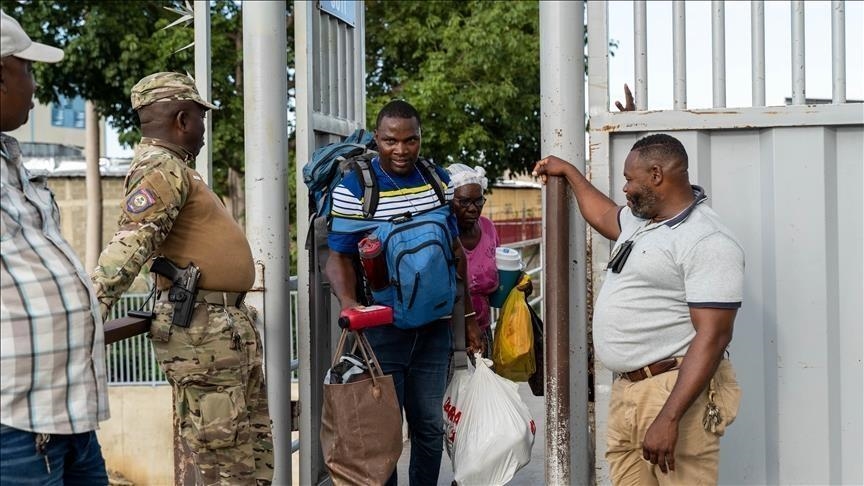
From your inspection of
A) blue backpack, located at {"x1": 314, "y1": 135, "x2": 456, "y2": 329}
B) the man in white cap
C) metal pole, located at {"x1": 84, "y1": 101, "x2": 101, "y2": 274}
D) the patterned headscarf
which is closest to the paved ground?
the patterned headscarf

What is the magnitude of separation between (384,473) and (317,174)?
3.93 ft

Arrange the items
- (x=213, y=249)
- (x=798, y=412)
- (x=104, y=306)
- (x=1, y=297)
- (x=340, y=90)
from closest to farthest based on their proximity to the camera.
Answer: (x=1, y=297), (x=104, y=306), (x=213, y=249), (x=798, y=412), (x=340, y=90)

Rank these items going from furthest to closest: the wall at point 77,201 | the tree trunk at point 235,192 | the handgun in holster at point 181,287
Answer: the wall at point 77,201
the tree trunk at point 235,192
the handgun in holster at point 181,287

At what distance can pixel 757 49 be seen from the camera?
12.0 feet

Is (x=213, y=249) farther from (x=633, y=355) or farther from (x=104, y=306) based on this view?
(x=633, y=355)

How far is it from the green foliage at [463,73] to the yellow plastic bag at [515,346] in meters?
8.55

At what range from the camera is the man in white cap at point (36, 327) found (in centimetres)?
228

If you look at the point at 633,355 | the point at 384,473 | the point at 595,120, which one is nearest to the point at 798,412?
the point at 633,355

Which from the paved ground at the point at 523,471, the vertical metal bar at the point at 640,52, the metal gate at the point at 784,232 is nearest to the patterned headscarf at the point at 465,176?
the metal gate at the point at 784,232

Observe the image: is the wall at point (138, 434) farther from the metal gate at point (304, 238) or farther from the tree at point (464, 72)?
the metal gate at point (304, 238)

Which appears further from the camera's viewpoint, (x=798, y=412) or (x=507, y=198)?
(x=507, y=198)

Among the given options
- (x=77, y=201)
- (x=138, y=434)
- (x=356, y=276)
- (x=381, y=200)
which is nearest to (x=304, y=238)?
(x=356, y=276)

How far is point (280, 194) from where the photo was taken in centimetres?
407

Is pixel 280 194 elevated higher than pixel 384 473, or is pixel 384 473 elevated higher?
pixel 280 194
